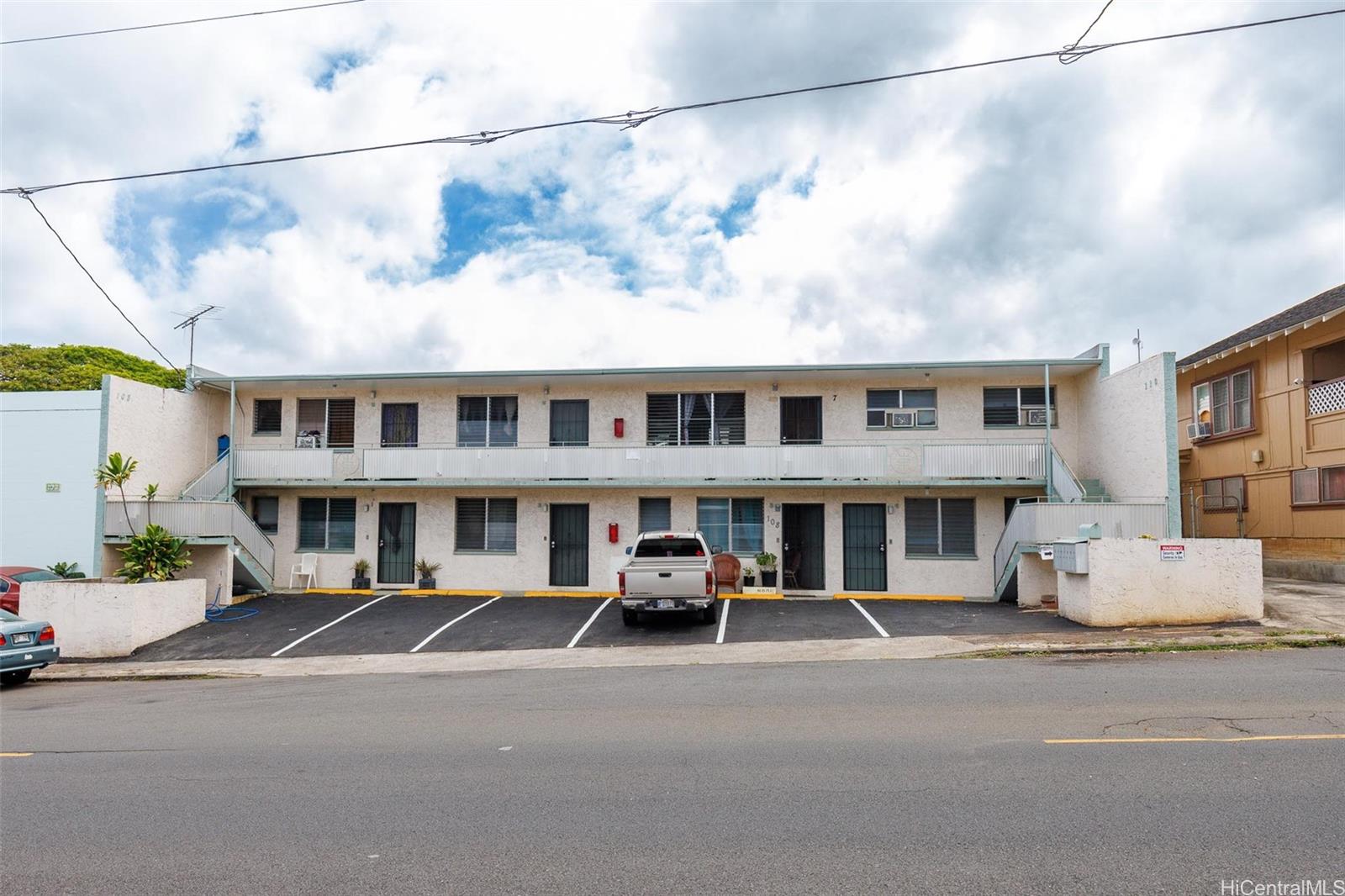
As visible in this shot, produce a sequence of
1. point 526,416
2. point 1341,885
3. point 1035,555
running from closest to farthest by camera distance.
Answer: point 1341,885 → point 1035,555 → point 526,416

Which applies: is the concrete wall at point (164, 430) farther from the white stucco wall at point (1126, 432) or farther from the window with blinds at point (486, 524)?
the white stucco wall at point (1126, 432)

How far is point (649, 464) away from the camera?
21328 millimetres

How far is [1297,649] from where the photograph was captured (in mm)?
12211

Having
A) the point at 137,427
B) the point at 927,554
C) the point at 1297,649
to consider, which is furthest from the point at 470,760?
the point at 137,427

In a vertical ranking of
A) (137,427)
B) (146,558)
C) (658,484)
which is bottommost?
(146,558)

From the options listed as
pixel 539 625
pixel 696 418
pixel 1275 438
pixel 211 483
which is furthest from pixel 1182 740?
pixel 211 483

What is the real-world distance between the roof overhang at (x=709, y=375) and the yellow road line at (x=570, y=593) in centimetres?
544

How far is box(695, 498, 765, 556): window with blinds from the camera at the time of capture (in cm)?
2191

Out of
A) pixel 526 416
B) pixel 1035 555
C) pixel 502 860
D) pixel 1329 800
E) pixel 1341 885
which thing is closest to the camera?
pixel 1341 885

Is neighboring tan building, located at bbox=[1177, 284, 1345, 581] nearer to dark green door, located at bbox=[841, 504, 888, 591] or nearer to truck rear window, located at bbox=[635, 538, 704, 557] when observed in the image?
dark green door, located at bbox=[841, 504, 888, 591]

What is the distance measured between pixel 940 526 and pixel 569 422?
9.90m

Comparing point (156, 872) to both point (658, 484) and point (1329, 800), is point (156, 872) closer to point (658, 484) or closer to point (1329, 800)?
point (1329, 800)

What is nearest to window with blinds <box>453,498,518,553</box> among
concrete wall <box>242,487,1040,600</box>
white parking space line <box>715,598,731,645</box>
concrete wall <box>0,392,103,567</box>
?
concrete wall <box>242,487,1040,600</box>

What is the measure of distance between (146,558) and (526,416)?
9286 mm
